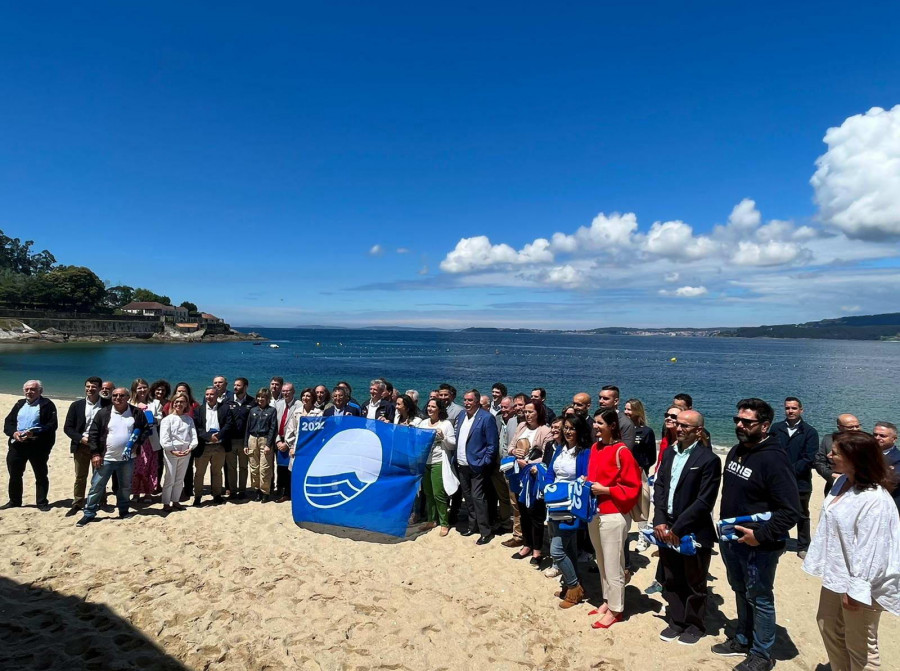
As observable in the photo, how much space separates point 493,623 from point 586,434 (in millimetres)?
2042

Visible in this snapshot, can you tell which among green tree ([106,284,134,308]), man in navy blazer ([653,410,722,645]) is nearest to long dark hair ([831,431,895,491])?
man in navy blazer ([653,410,722,645])

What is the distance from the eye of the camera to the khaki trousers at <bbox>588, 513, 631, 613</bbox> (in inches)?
176

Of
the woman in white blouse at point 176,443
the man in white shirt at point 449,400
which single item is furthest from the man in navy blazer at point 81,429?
the man in white shirt at point 449,400

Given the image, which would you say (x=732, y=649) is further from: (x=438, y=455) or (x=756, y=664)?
Result: (x=438, y=455)

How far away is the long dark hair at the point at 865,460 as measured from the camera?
3.04 metres

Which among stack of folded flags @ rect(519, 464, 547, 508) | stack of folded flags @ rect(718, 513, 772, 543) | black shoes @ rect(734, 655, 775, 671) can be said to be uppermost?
stack of folded flags @ rect(718, 513, 772, 543)

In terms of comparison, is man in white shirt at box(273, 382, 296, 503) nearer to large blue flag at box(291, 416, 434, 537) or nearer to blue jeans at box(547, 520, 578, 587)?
large blue flag at box(291, 416, 434, 537)

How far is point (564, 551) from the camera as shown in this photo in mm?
4836

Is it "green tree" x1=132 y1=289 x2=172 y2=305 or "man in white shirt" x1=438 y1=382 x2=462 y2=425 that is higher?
"green tree" x1=132 y1=289 x2=172 y2=305

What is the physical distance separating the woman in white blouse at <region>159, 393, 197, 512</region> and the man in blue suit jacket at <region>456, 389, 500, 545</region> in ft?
13.5

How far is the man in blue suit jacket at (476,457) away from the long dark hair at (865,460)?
12.7 feet

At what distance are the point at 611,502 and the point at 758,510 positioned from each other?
1.20 m

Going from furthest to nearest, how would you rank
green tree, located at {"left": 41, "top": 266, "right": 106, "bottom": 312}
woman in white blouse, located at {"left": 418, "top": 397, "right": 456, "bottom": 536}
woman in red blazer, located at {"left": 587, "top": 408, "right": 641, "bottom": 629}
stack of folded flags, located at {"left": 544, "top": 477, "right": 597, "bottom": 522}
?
green tree, located at {"left": 41, "top": 266, "right": 106, "bottom": 312}
woman in white blouse, located at {"left": 418, "top": 397, "right": 456, "bottom": 536}
stack of folded flags, located at {"left": 544, "top": 477, "right": 597, "bottom": 522}
woman in red blazer, located at {"left": 587, "top": 408, "right": 641, "bottom": 629}

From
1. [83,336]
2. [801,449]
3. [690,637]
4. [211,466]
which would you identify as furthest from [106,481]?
[83,336]
